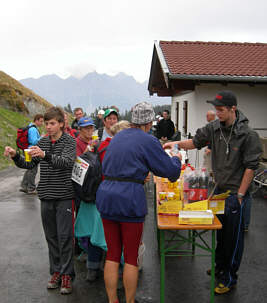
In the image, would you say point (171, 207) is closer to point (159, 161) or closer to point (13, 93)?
point (159, 161)

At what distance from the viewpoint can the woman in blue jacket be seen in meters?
2.88

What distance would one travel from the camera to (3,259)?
4.72 meters

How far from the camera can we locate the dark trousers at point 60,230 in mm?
3623

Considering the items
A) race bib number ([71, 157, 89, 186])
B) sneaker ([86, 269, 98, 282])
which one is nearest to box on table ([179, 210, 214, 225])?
race bib number ([71, 157, 89, 186])

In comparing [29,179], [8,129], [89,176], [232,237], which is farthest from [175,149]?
[8,129]

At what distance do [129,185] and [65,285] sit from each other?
1.57 m

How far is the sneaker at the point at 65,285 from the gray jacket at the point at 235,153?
1.87 meters

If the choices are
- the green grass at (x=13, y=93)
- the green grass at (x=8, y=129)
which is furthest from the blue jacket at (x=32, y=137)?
the green grass at (x=13, y=93)

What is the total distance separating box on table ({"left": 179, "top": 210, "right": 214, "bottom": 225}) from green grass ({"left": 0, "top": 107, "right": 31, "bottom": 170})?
36.6 feet

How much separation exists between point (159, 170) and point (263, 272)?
225 cm

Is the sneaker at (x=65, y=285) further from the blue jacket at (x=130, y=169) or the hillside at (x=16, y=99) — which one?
the hillside at (x=16, y=99)

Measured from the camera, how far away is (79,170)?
3.68 meters

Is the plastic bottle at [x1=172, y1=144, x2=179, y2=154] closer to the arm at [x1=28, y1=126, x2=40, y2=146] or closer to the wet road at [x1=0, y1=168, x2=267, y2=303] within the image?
the wet road at [x1=0, y1=168, x2=267, y2=303]

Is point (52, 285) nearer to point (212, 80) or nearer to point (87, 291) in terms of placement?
point (87, 291)
